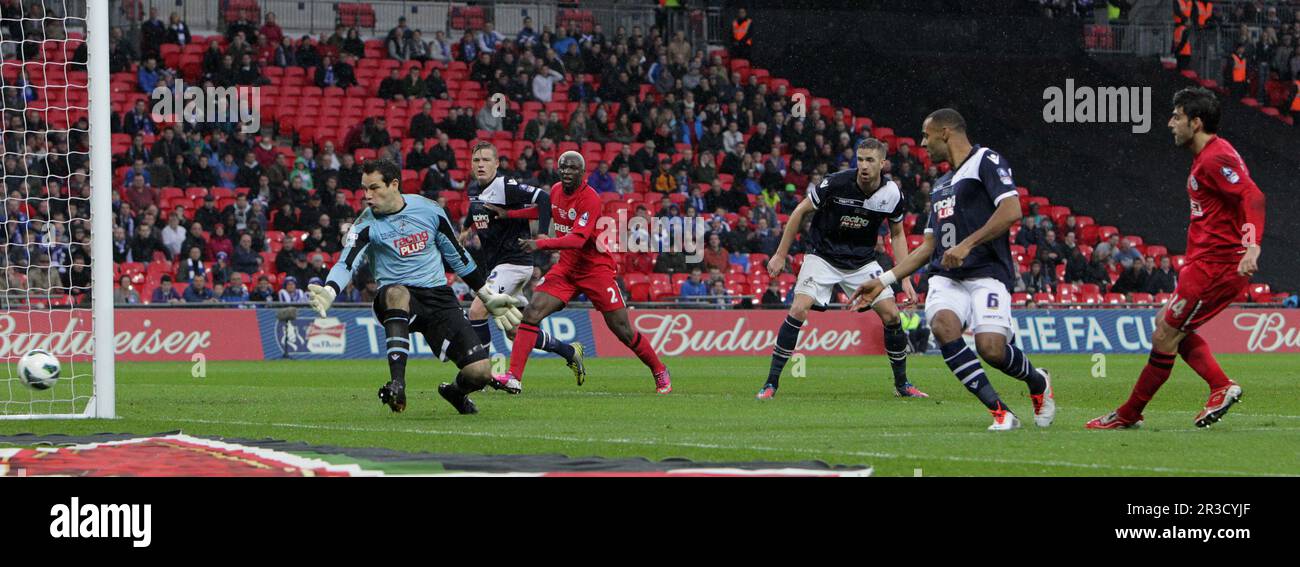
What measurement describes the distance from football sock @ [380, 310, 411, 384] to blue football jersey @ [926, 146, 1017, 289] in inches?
144

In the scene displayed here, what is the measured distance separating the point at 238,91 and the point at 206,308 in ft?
20.4

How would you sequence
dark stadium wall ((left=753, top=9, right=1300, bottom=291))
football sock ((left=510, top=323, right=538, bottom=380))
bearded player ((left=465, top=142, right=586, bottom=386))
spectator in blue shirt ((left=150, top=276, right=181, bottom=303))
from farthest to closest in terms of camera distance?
dark stadium wall ((left=753, top=9, right=1300, bottom=291))
spectator in blue shirt ((left=150, top=276, right=181, bottom=303))
bearded player ((left=465, top=142, right=586, bottom=386))
football sock ((left=510, top=323, right=538, bottom=380))

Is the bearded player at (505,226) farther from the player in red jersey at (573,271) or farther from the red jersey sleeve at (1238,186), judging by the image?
the red jersey sleeve at (1238,186)

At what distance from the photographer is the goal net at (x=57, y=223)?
424 inches

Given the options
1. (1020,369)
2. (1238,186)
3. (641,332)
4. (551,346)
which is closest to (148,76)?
(641,332)

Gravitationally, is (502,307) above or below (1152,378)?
above

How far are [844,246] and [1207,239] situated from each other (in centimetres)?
455

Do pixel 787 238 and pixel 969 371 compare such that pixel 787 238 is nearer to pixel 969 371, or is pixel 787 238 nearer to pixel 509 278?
pixel 509 278

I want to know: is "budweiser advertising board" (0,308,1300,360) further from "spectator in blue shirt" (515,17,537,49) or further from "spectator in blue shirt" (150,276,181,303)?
"spectator in blue shirt" (515,17,537,49)

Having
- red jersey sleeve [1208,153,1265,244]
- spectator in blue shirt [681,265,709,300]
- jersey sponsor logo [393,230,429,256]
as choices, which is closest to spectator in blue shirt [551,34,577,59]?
spectator in blue shirt [681,265,709,300]

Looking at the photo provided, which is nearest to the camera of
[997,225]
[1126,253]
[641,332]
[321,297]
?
[997,225]

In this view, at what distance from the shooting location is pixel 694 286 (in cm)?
2550

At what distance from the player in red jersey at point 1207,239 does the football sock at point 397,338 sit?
473cm

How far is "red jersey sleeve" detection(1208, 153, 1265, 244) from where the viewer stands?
29.1ft
